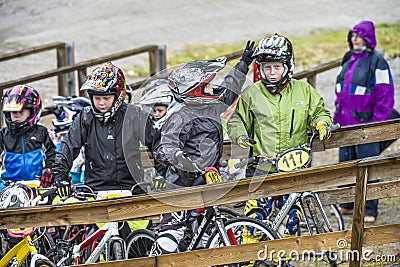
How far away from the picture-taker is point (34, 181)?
24.8 ft

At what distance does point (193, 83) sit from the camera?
6.52 metres

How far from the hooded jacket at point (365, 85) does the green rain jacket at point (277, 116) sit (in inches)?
102

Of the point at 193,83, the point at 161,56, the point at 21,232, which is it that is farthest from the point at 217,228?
the point at 161,56

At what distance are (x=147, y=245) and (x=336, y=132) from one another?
199 centimetres

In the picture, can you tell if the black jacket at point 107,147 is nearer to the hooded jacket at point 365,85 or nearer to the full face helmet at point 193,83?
the full face helmet at point 193,83

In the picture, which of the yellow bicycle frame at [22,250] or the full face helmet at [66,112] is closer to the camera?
the yellow bicycle frame at [22,250]

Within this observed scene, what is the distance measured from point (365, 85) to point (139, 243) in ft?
12.4

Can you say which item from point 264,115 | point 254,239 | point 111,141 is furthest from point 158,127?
point 254,239

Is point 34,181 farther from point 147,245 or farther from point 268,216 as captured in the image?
point 268,216

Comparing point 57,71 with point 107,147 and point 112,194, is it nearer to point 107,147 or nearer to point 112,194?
point 107,147

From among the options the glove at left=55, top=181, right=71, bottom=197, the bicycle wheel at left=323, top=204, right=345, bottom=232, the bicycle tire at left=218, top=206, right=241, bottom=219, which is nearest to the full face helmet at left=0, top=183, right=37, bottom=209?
the glove at left=55, top=181, right=71, bottom=197

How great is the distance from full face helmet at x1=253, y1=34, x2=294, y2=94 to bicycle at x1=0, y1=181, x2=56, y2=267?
6.65ft

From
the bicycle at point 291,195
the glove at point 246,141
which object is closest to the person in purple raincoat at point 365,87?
the bicycle at point 291,195

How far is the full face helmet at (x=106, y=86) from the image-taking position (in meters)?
7.15
